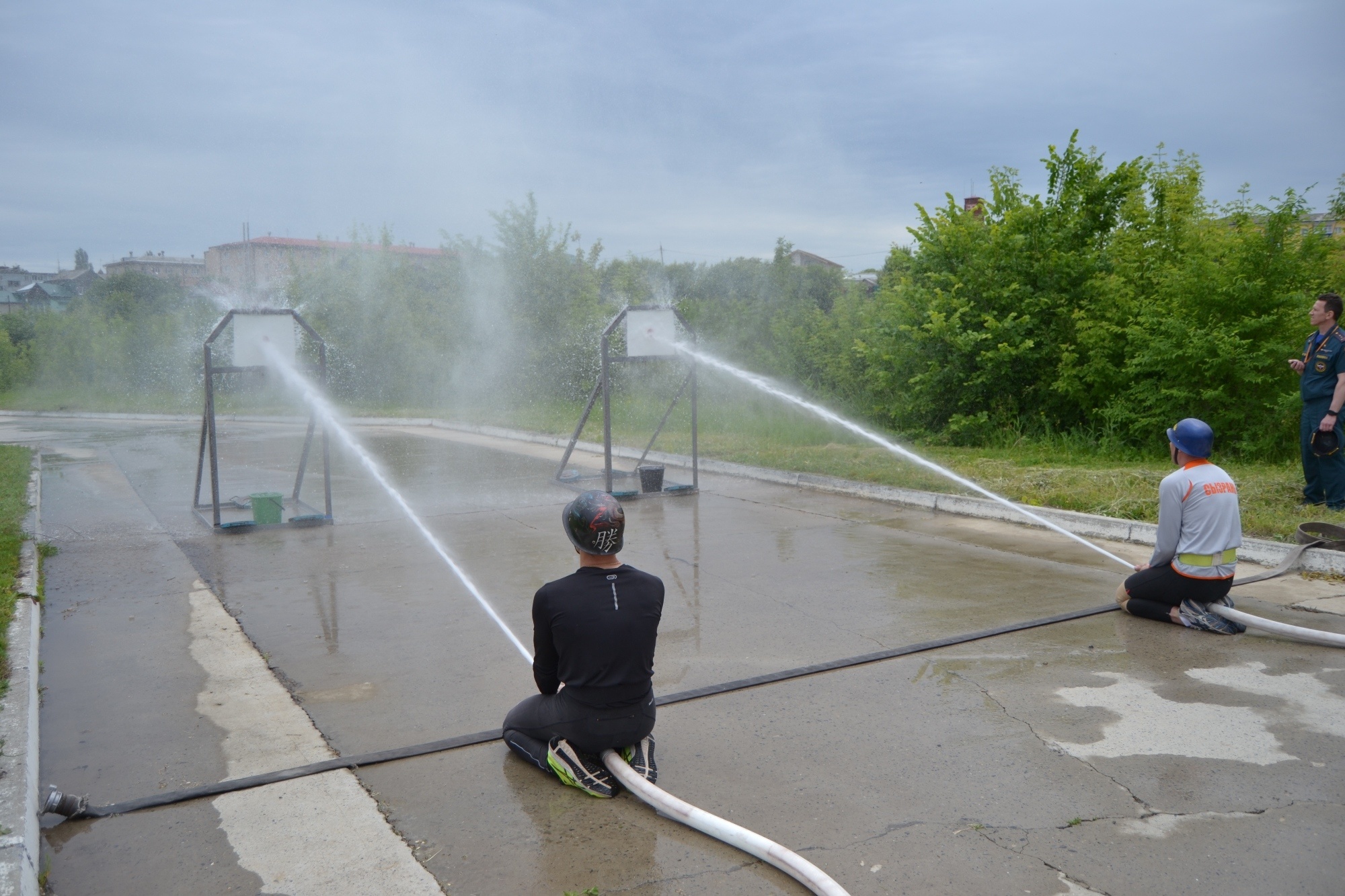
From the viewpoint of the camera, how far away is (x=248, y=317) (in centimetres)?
959

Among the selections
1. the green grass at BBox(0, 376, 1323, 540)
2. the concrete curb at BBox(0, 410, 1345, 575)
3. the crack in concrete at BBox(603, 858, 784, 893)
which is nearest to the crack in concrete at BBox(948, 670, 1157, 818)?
the crack in concrete at BBox(603, 858, 784, 893)

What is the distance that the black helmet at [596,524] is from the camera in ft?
11.9

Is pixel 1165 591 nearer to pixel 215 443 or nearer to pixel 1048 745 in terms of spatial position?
pixel 1048 745

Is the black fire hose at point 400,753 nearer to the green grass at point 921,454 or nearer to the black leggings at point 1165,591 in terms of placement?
the black leggings at point 1165,591

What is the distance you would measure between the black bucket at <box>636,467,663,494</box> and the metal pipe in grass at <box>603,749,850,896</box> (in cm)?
760

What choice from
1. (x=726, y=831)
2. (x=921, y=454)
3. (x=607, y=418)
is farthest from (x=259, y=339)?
(x=921, y=454)

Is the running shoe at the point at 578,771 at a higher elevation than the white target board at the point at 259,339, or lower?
lower

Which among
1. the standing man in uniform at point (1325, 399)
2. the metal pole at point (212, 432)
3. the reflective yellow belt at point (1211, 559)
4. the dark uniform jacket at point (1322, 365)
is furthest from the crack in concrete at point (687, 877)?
the metal pole at point (212, 432)

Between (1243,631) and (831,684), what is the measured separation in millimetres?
2584

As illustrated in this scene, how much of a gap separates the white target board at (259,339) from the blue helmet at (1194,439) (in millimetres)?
7958

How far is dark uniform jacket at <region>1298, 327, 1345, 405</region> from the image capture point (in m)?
8.02

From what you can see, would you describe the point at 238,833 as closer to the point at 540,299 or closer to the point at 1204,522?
the point at 1204,522

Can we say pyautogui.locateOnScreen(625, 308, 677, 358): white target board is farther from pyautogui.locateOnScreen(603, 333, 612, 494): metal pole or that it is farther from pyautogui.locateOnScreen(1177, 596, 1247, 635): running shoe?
pyautogui.locateOnScreen(1177, 596, 1247, 635): running shoe

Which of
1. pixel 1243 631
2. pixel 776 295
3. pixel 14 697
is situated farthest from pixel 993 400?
pixel 776 295
